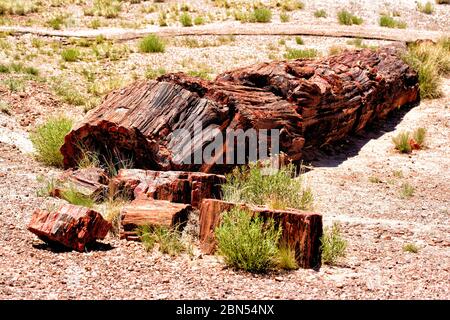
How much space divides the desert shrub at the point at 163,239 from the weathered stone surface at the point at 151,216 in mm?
61

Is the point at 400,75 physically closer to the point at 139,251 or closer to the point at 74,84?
the point at 74,84

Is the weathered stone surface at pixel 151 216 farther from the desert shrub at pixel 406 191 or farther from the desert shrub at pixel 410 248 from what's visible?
the desert shrub at pixel 406 191

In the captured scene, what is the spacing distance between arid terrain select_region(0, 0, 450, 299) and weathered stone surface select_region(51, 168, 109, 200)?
30cm

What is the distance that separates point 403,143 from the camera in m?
12.1

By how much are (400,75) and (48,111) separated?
6.22 metres

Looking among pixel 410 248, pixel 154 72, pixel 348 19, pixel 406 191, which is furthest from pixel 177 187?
pixel 348 19

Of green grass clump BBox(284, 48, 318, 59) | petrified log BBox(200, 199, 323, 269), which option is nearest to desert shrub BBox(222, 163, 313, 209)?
petrified log BBox(200, 199, 323, 269)

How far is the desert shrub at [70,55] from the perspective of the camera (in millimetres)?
16375

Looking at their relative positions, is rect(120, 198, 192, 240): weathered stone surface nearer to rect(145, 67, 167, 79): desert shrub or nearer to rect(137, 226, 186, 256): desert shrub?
rect(137, 226, 186, 256): desert shrub

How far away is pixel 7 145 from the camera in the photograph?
11141 mm

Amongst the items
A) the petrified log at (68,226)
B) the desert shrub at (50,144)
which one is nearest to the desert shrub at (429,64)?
the desert shrub at (50,144)

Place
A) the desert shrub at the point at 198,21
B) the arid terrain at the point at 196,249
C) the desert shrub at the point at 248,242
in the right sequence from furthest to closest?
the desert shrub at the point at 198,21 → the desert shrub at the point at 248,242 → the arid terrain at the point at 196,249

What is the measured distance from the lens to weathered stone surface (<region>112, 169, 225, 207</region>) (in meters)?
8.00

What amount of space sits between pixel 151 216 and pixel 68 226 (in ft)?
Result: 2.75
